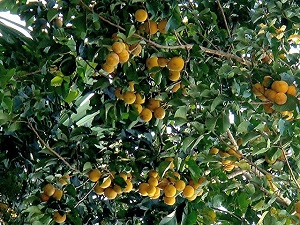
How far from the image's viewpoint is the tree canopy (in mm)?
1394

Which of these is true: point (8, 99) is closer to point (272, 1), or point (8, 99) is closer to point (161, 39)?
point (161, 39)

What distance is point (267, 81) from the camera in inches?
53.5

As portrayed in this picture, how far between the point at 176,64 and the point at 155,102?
172mm

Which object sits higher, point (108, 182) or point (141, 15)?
point (141, 15)

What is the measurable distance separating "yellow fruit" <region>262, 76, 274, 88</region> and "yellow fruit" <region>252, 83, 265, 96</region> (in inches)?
0.5

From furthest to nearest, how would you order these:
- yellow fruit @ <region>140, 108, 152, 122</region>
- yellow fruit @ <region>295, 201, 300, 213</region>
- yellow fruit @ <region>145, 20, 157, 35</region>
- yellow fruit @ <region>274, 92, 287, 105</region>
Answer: yellow fruit @ <region>295, 201, 300, 213</region>
yellow fruit @ <region>140, 108, 152, 122</region>
yellow fruit @ <region>145, 20, 157, 35</region>
yellow fruit @ <region>274, 92, 287, 105</region>

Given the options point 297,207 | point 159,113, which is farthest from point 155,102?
point 297,207

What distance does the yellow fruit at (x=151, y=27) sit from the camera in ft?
4.63

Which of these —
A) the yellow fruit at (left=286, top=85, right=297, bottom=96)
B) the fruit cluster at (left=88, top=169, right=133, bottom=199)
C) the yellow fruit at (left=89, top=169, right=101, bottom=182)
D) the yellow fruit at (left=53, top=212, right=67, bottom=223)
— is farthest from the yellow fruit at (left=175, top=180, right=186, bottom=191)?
the yellow fruit at (left=286, top=85, right=297, bottom=96)

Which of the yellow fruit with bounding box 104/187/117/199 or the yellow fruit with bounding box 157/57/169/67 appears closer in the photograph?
the yellow fruit with bounding box 157/57/169/67

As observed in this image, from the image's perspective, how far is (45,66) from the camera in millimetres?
1395

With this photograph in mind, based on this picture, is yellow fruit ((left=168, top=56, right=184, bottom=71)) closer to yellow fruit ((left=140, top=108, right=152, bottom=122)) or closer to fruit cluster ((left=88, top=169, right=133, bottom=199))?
yellow fruit ((left=140, top=108, right=152, bottom=122))

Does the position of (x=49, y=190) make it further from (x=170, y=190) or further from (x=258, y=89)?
(x=258, y=89)

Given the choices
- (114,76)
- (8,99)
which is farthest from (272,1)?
(8,99)
